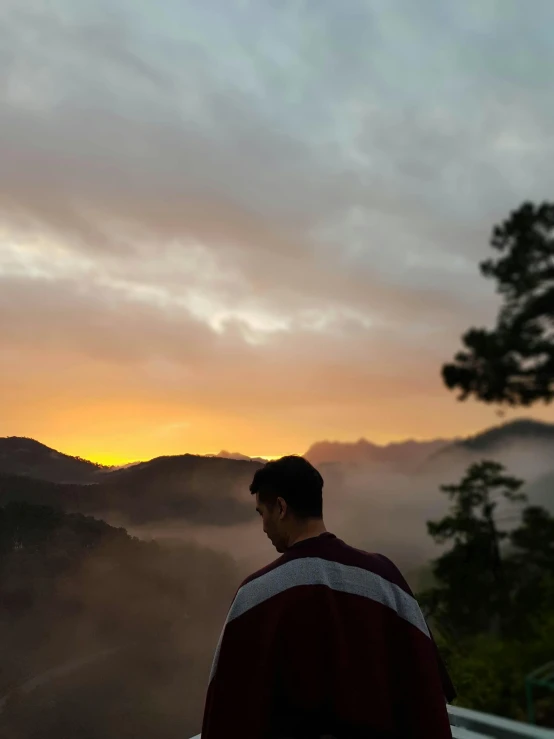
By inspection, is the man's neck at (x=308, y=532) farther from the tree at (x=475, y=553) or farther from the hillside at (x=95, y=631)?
the tree at (x=475, y=553)

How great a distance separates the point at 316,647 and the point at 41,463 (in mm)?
973

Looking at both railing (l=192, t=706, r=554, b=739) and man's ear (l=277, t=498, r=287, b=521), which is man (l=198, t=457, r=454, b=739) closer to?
man's ear (l=277, t=498, r=287, b=521)

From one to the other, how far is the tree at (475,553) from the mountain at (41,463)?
117 inches

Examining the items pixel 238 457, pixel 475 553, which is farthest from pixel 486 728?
pixel 475 553

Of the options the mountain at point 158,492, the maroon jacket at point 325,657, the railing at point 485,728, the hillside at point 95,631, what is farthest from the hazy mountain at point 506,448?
the maroon jacket at point 325,657

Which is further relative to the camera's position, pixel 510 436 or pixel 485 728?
pixel 510 436

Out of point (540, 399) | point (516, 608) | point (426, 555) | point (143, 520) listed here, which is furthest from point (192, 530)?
point (516, 608)

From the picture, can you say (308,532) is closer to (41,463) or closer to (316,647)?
(316,647)

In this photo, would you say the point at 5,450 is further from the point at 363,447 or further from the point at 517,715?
the point at 517,715

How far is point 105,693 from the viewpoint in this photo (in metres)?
1.33

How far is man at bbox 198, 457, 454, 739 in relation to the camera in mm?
814

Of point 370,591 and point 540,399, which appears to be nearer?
point 370,591

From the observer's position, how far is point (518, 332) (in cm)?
451

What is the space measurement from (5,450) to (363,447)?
1.77 meters
